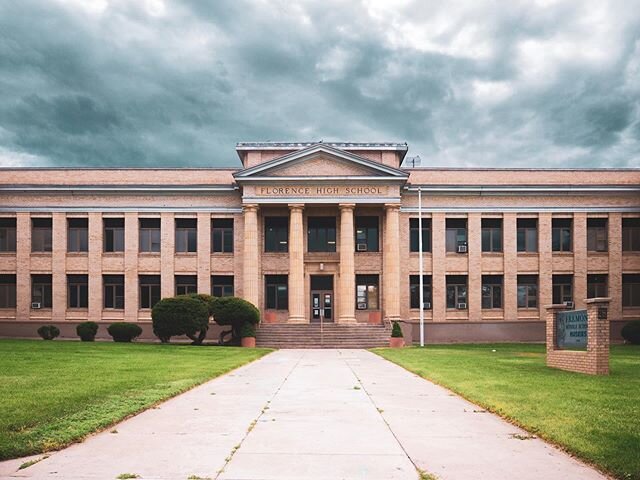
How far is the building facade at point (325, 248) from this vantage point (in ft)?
169

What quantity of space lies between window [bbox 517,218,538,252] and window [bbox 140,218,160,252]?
27.4 m

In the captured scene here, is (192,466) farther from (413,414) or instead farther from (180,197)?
(180,197)

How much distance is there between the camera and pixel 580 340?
21.6 metres

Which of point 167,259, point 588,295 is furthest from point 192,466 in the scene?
point 588,295

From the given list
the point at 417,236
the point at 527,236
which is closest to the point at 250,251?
the point at 417,236

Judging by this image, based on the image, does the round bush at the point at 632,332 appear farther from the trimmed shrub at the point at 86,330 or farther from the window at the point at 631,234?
the trimmed shrub at the point at 86,330

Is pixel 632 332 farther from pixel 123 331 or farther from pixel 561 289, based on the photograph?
pixel 123 331

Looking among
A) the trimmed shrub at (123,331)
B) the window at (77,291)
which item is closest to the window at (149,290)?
the window at (77,291)

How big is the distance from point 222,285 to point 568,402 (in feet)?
131

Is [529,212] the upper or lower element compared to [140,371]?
upper

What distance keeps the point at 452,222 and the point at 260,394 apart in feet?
124

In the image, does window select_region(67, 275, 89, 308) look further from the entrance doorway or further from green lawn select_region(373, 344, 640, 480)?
green lawn select_region(373, 344, 640, 480)

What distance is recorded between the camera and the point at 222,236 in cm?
5216

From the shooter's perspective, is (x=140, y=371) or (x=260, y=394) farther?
(x=140, y=371)
